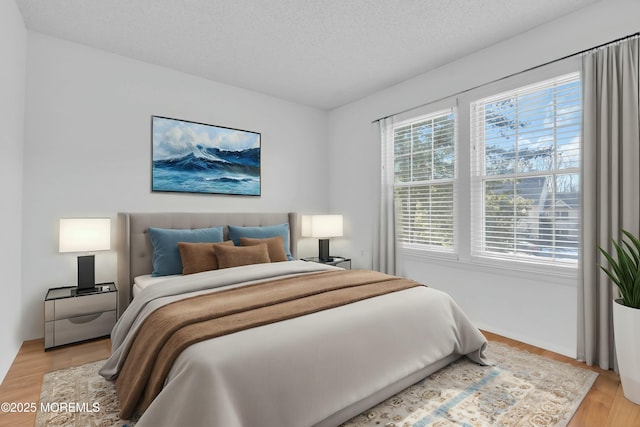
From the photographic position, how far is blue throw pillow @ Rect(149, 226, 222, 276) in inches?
118

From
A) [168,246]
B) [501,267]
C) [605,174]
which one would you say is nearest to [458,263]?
[501,267]

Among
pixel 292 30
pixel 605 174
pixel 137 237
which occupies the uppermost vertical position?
pixel 292 30

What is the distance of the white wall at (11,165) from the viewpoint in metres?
2.18

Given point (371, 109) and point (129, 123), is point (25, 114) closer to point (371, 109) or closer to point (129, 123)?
point (129, 123)

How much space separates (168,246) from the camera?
3041 mm

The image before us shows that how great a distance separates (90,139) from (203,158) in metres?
1.06

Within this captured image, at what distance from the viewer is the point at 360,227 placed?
174 inches

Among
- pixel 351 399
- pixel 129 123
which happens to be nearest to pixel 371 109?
pixel 129 123

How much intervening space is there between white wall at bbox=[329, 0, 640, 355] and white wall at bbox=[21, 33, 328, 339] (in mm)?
1638

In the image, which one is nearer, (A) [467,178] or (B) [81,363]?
(B) [81,363]

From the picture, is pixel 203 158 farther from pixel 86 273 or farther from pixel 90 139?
pixel 86 273

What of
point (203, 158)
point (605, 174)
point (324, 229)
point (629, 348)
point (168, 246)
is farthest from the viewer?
point (324, 229)

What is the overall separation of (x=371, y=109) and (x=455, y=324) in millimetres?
2966

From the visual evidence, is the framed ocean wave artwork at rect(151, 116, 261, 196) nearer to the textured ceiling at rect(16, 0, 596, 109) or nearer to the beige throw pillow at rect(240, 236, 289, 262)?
the textured ceiling at rect(16, 0, 596, 109)
